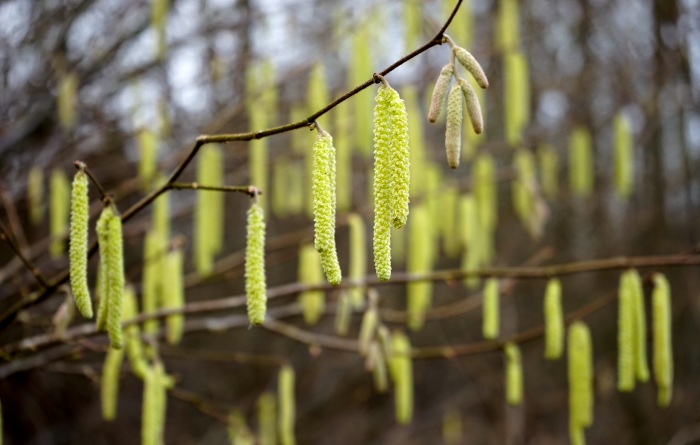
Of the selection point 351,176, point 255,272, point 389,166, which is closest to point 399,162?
point 389,166

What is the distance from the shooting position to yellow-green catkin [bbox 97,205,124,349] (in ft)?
4.51

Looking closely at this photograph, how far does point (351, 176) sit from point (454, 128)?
4.52m

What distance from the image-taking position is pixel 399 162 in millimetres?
1095

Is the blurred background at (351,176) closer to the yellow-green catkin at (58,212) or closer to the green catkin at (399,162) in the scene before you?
the yellow-green catkin at (58,212)

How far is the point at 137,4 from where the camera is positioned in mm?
4152

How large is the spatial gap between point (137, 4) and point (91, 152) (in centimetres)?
93

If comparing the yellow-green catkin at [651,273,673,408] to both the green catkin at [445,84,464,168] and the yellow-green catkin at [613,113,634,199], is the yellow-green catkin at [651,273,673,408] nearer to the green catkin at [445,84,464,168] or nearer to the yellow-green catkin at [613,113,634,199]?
the green catkin at [445,84,464,168]

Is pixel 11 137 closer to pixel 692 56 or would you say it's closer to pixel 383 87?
pixel 383 87

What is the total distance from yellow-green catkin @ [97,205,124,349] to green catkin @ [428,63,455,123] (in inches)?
26.3

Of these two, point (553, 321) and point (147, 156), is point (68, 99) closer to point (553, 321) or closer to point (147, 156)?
point (147, 156)

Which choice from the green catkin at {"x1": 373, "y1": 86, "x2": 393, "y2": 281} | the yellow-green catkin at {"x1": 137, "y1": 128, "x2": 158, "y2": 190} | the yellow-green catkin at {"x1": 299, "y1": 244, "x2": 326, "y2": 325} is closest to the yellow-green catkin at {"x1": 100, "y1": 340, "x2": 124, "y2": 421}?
the yellow-green catkin at {"x1": 299, "y1": 244, "x2": 326, "y2": 325}

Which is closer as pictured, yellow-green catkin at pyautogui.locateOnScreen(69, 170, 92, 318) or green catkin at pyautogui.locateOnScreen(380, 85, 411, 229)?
green catkin at pyautogui.locateOnScreen(380, 85, 411, 229)

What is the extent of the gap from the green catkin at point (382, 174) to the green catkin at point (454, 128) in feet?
0.37

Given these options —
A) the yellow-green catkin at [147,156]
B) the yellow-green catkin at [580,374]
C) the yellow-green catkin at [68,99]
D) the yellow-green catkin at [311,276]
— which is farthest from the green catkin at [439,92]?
the yellow-green catkin at [68,99]
